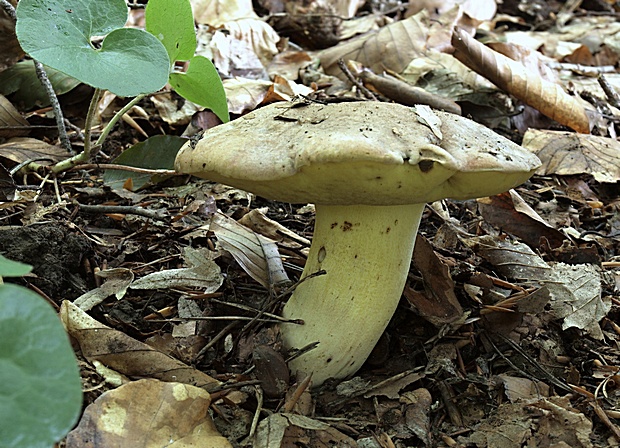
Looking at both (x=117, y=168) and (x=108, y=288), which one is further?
(x=117, y=168)

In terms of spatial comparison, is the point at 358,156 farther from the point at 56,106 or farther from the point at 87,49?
the point at 56,106

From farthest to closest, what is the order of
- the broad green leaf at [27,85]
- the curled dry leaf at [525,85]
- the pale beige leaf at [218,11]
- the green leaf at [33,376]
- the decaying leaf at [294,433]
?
the pale beige leaf at [218,11] < the curled dry leaf at [525,85] < the broad green leaf at [27,85] < the decaying leaf at [294,433] < the green leaf at [33,376]

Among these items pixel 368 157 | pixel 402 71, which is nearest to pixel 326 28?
pixel 402 71

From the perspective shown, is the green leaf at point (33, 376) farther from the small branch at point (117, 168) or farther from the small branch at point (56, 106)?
the small branch at point (56, 106)

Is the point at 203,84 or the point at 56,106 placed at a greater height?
the point at 203,84

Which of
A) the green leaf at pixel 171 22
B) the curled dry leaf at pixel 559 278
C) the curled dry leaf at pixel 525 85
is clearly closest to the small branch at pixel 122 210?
the green leaf at pixel 171 22

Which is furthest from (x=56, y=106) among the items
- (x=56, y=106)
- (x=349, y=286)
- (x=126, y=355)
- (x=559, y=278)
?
(x=559, y=278)
